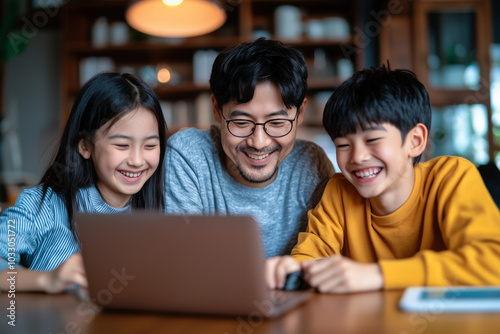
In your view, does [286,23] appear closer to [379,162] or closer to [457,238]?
Answer: [379,162]

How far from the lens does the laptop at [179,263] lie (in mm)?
654

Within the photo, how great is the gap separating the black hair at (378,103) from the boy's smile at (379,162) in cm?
2

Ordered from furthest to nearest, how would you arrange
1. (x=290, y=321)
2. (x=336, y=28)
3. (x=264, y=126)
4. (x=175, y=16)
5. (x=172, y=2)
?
1. (x=336, y=28)
2. (x=175, y=16)
3. (x=172, y=2)
4. (x=264, y=126)
5. (x=290, y=321)

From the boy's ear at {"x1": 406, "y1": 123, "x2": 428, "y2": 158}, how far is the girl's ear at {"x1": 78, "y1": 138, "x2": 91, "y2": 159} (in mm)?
874

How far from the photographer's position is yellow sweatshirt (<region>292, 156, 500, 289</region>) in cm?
84

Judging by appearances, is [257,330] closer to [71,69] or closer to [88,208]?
[88,208]

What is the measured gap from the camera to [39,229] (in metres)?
1.19

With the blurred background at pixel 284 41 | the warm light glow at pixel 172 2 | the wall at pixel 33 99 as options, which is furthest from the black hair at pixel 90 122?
the wall at pixel 33 99

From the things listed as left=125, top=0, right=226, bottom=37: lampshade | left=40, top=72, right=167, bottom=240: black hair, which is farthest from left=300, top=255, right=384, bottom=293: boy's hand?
left=125, top=0, right=226, bottom=37: lampshade

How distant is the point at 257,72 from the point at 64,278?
75cm

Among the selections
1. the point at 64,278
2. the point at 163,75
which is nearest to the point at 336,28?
the point at 163,75

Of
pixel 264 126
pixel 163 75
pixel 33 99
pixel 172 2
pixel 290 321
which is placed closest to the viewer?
pixel 290 321

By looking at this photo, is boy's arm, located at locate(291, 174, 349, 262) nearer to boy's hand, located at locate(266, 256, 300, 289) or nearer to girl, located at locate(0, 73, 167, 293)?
boy's hand, located at locate(266, 256, 300, 289)

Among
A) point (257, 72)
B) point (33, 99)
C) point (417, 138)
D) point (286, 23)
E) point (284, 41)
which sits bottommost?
point (417, 138)
